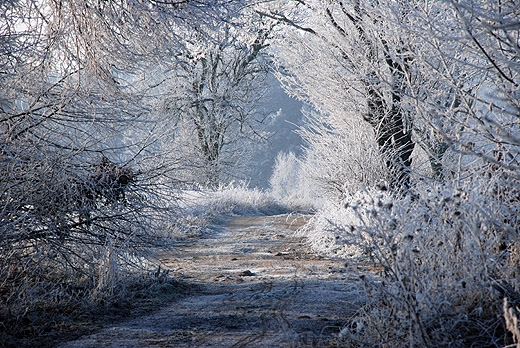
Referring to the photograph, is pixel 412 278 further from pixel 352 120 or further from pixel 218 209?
pixel 218 209

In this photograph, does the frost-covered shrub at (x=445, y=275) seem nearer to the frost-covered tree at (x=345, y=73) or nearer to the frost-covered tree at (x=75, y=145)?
the frost-covered tree at (x=75, y=145)

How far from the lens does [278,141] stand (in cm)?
5338

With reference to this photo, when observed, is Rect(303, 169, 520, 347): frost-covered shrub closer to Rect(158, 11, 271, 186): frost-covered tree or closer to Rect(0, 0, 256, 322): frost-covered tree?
Rect(0, 0, 256, 322): frost-covered tree

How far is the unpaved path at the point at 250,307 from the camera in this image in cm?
330

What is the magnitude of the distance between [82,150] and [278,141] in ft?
161

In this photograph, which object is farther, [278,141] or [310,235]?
[278,141]

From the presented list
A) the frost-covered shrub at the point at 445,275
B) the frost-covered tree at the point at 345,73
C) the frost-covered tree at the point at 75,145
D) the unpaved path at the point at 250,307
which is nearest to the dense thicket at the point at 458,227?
the frost-covered shrub at the point at 445,275

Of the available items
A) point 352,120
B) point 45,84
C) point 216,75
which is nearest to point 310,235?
point 352,120

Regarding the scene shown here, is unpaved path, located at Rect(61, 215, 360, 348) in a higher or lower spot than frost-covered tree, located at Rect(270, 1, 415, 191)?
lower

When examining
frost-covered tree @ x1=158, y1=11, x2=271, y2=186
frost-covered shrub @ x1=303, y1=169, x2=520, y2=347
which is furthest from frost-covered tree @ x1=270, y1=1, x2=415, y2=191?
frost-covered tree @ x1=158, y1=11, x2=271, y2=186

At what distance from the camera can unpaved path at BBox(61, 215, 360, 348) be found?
3.30 metres

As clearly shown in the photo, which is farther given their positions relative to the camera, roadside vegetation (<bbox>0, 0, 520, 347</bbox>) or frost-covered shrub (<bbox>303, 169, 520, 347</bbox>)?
roadside vegetation (<bbox>0, 0, 520, 347</bbox>)

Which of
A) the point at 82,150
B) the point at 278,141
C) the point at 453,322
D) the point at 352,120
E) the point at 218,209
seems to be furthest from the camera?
the point at 278,141

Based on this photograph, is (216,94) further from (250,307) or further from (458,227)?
(458,227)
